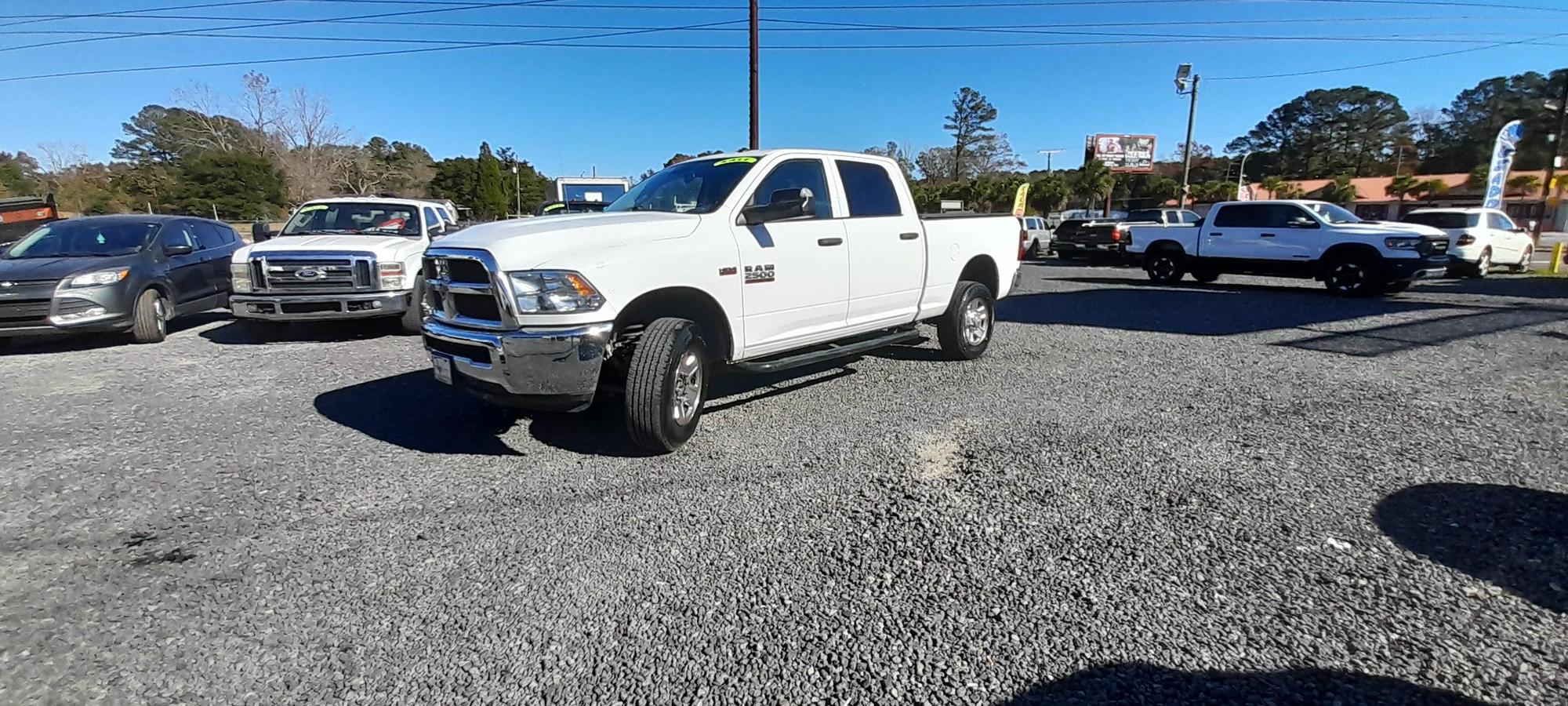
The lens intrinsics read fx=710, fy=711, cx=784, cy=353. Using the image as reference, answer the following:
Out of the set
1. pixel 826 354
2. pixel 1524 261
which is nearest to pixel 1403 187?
pixel 1524 261

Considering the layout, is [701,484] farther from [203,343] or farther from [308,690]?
[203,343]

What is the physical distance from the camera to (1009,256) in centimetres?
731

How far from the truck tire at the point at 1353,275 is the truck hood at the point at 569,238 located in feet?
42.8

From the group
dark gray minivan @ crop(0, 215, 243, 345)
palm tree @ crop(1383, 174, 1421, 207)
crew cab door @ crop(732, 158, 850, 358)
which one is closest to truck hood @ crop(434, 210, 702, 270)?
crew cab door @ crop(732, 158, 850, 358)

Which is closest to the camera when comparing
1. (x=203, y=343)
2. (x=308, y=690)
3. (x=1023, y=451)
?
(x=308, y=690)

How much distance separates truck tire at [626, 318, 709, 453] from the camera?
4023 mm

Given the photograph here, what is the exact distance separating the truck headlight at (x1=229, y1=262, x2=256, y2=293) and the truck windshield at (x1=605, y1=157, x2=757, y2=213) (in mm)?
5070

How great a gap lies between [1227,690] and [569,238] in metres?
3.53

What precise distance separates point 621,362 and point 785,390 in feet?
5.64

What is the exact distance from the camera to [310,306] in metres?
7.80

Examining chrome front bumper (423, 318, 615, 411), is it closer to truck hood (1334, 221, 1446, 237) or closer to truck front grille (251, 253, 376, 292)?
truck front grille (251, 253, 376, 292)

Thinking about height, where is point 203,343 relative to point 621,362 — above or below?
below

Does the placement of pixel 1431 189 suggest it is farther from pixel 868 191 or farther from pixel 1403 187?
pixel 868 191

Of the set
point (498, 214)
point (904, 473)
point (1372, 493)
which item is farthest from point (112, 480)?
point (498, 214)
